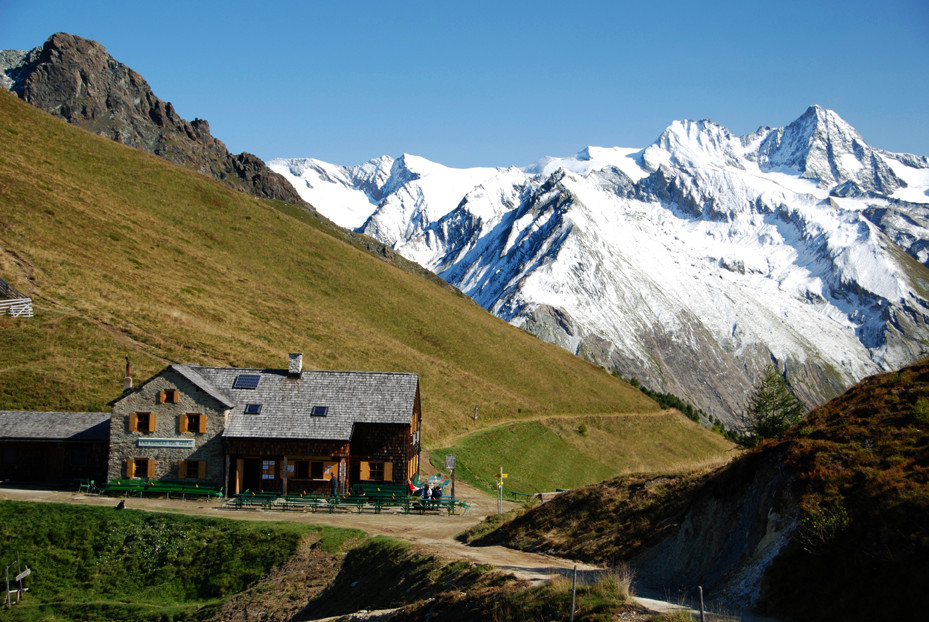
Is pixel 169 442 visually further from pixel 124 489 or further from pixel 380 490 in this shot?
pixel 380 490

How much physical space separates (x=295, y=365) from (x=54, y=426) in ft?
46.9

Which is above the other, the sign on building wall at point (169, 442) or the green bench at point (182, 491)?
the sign on building wall at point (169, 442)

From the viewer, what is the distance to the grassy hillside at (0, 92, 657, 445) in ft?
183

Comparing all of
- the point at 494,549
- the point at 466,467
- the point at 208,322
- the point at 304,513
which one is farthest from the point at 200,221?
the point at 494,549

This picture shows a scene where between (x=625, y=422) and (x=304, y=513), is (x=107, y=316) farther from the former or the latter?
(x=625, y=422)

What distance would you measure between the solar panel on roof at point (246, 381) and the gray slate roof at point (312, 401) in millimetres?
233

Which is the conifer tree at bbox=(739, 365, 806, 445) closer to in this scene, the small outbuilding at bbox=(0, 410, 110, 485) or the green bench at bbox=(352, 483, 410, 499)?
the green bench at bbox=(352, 483, 410, 499)

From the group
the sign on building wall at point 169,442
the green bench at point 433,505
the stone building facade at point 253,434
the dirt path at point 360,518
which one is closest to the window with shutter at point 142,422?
the stone building facade at point 253,434

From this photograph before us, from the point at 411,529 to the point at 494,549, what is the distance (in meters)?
8.60

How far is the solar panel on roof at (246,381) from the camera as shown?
149 ft

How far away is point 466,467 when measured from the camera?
197ft

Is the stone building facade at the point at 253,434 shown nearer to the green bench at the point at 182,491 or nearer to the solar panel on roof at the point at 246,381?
the solar panel on roof at the point at 246,381

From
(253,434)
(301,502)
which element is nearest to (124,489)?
(253,434)

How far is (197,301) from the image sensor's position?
3073 inches
